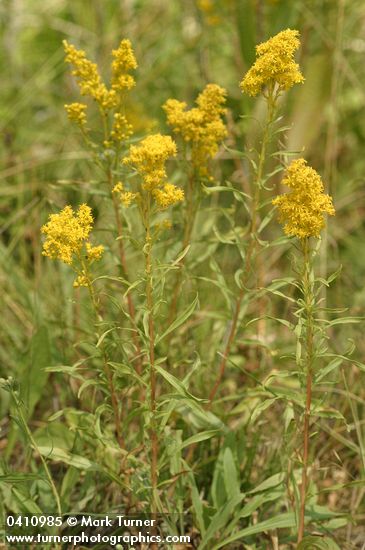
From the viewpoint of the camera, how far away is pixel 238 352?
2904 mm

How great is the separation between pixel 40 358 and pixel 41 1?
3947 mm

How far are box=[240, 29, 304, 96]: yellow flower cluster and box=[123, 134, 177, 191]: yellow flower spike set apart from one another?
27 cm

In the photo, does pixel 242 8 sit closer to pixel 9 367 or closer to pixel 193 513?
pixel 9 367

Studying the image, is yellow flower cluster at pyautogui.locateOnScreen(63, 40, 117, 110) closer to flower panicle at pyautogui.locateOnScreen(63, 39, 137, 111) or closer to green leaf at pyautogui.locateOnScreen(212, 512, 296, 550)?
flower panicle at pyautogui.locateOnScreen(63, 39, 137, 111)

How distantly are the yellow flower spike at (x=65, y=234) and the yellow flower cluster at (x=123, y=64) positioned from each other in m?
0.49

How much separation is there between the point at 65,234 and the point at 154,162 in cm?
28

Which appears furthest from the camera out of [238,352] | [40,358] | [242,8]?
[242,8]

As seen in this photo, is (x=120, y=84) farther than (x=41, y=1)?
No

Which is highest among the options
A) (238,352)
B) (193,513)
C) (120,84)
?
(120,84)

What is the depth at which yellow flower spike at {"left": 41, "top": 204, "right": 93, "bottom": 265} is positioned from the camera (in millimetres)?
1638

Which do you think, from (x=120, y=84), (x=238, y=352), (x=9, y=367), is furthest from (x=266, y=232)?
(x=120, y=84)

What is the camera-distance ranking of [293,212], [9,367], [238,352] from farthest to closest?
1. [238,352]
2. [9,367]
3. [293,212]

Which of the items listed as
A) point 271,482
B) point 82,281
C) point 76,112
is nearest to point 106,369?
point 82,281

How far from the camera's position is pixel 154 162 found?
167 centimetres
